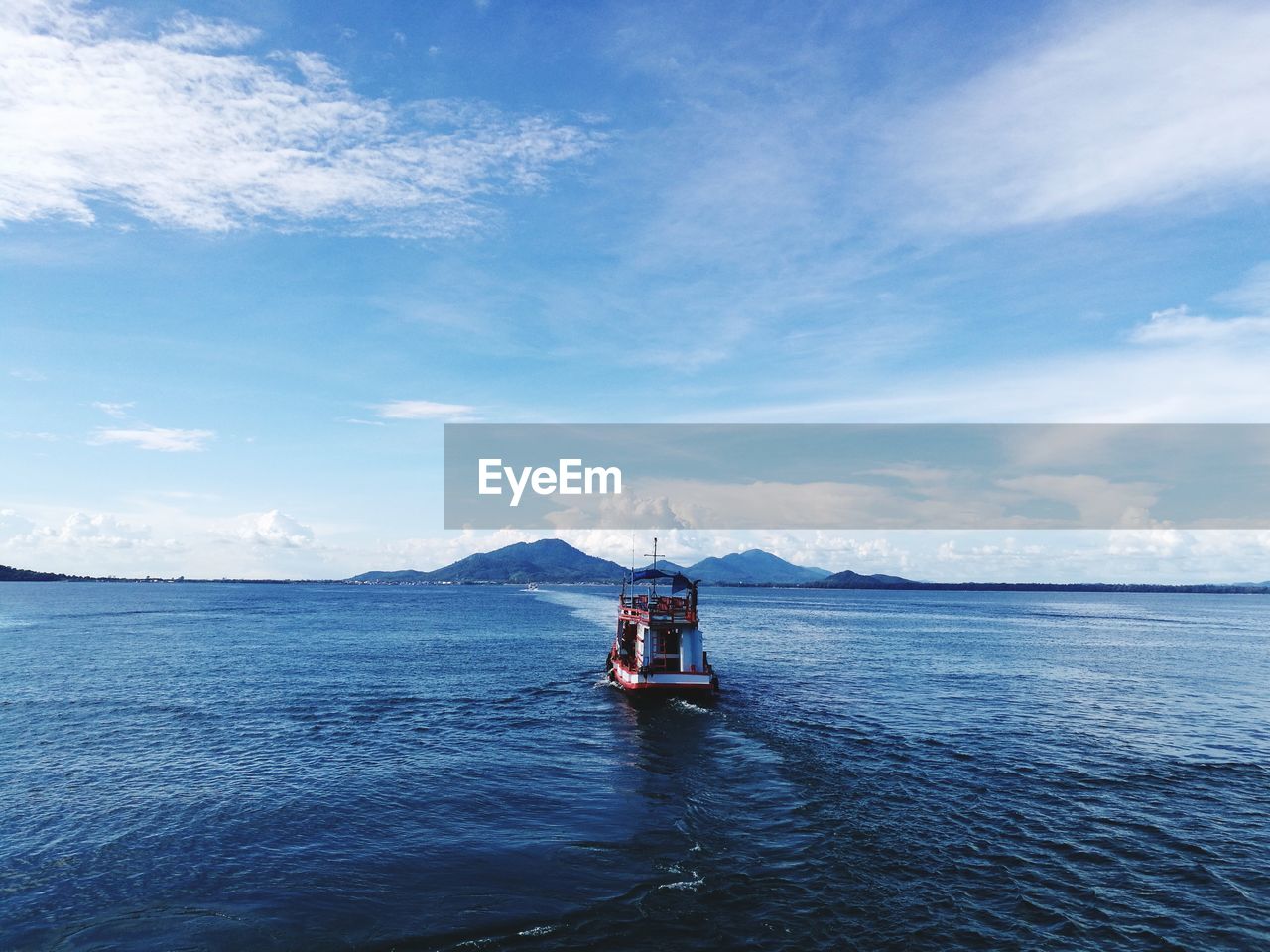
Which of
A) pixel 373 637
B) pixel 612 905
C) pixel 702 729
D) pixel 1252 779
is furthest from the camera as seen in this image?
pixel 373 637

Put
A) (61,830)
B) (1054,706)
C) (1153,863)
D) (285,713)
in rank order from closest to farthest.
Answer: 1. (1153,863)
2. (61,830)
3. (285,713)
4. (1054,706)

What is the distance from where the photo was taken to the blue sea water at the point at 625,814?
21562 millimetres

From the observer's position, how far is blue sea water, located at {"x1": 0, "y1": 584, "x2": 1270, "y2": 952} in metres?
21.6

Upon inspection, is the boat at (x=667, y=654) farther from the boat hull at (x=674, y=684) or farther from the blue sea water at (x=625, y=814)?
the blue sea water at (x=625, y=814)

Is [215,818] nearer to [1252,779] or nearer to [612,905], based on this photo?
[612,905]

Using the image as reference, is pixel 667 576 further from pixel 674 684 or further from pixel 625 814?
pixel 625 814

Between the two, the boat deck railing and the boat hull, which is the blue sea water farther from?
the boat deck railing

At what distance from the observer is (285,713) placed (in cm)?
5153

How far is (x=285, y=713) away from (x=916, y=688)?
176ft

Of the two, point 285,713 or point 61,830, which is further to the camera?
point 285,713

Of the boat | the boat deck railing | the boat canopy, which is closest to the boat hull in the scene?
the boat

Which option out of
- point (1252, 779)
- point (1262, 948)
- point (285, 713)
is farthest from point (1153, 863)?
point (285, 713)

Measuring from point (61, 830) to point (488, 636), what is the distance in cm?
8345

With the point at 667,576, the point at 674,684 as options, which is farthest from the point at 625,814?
the point at 667,576
